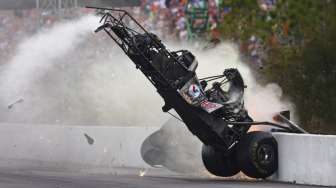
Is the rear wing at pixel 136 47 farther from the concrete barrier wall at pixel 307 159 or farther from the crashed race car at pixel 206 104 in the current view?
the concrete barrier wall at pixel 307 159

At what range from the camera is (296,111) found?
25.3 metres

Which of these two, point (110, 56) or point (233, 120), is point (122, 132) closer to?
point (233, 120)

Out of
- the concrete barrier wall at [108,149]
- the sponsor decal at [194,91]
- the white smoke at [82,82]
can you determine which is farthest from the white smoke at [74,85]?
the sponsor decal at [194,91]

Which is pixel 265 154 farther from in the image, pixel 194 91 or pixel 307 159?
pixel 194 91

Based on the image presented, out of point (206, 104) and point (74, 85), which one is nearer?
point (206, 104)

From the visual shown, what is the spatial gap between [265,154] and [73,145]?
7.71 meters

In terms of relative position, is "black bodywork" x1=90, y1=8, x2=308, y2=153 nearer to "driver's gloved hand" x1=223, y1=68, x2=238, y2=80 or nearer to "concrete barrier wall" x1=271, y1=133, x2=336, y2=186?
"driver's gloved hand" x1=223, y1=68, x2=238, y2=80

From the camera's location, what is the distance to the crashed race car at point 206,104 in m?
17.4

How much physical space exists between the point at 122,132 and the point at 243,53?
1155 cm

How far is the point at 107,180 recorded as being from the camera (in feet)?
56.3

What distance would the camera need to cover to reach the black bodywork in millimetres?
17359

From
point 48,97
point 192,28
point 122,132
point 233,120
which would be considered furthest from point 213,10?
point 233,120

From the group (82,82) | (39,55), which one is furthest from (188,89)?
(82,82)

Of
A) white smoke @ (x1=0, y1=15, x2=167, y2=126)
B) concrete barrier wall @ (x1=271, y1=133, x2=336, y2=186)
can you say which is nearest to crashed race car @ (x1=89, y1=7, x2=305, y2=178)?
concrete barrier wall @ (x1=271, y1=133, x2=336, y2=186)
